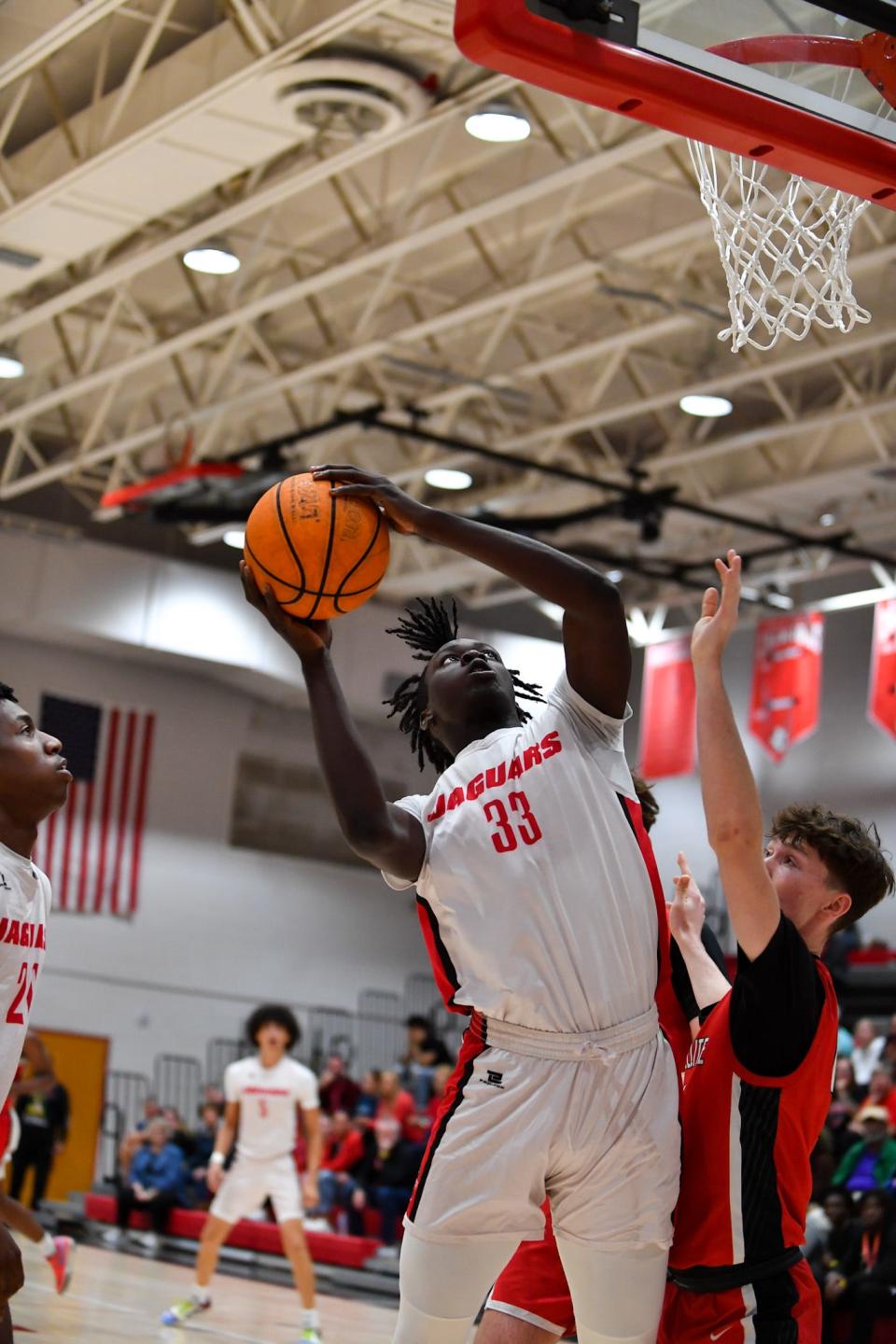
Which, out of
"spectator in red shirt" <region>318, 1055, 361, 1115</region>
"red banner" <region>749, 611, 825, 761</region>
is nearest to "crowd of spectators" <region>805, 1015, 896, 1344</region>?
"red banner" <region>749, 611, 825, 761</region>

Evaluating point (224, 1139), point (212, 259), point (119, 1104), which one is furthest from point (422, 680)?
point (119, 1104)

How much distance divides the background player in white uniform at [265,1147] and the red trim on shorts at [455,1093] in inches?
279

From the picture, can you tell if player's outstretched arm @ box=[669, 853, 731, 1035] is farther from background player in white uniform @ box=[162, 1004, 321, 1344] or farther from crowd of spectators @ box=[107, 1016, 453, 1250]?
crowd of spectators @ box=[107, 1016, 453, 1250]

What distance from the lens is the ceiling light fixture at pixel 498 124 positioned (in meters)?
11.4

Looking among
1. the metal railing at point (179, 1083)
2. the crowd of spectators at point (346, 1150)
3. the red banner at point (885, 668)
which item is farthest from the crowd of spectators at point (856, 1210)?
the metal railing at point (179, 1083)

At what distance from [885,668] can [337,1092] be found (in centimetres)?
672

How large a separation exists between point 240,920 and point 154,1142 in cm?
566

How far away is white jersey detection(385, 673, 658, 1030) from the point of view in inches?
128

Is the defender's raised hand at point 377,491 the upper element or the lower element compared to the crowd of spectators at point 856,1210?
upper

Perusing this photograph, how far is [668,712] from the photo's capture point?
60.2ft

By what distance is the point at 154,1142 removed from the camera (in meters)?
17.3

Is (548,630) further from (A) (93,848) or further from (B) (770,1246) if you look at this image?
(B) (770,1246)

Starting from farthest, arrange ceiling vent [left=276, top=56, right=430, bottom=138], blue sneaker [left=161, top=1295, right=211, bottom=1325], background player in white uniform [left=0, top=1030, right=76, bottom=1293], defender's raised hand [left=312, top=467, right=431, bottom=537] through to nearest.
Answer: ceiling vent [left=276, top=56, right=430, bottom=138], blue sneaker [left=161, top=1295, right=211, bottom=1325], background player in white uniform [left=0, top=1030, right=76, bottom=1293], defender's raised hand [left=312, top=467, right=431, bottom=537]

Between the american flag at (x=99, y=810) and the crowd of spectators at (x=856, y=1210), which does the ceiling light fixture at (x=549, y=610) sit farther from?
the crowd of spectators at (x=856, y=1210)
